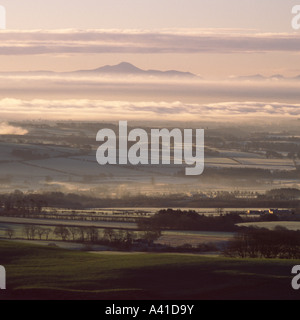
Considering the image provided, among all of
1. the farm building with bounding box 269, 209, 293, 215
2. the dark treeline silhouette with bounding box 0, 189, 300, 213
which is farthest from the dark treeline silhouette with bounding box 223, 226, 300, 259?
the dark treeline silhouette with bounding box 0, 189, 300, 213

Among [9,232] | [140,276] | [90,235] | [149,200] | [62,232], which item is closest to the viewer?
[140,276]

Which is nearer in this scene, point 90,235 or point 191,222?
point 90,235

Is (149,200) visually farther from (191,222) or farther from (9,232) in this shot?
(9,232)

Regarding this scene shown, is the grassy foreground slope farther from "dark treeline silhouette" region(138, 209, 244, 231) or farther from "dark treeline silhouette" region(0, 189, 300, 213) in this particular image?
"dark treeline silhouette" region(0, 189, 300, 213)

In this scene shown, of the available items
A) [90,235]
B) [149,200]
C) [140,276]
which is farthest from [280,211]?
[140,276]

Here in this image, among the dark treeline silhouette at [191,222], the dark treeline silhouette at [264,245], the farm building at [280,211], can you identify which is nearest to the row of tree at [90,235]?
the dark treeline silhouette at [191,222]

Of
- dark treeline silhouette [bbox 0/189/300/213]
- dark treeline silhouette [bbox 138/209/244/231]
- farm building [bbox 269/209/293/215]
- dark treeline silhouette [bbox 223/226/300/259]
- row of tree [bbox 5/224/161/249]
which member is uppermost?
dark treeline silhouette [bbox 0/189/300/213]

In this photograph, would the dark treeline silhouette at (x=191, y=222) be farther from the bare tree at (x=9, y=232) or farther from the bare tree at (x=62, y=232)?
the bare tree at (x=9, y=232)
